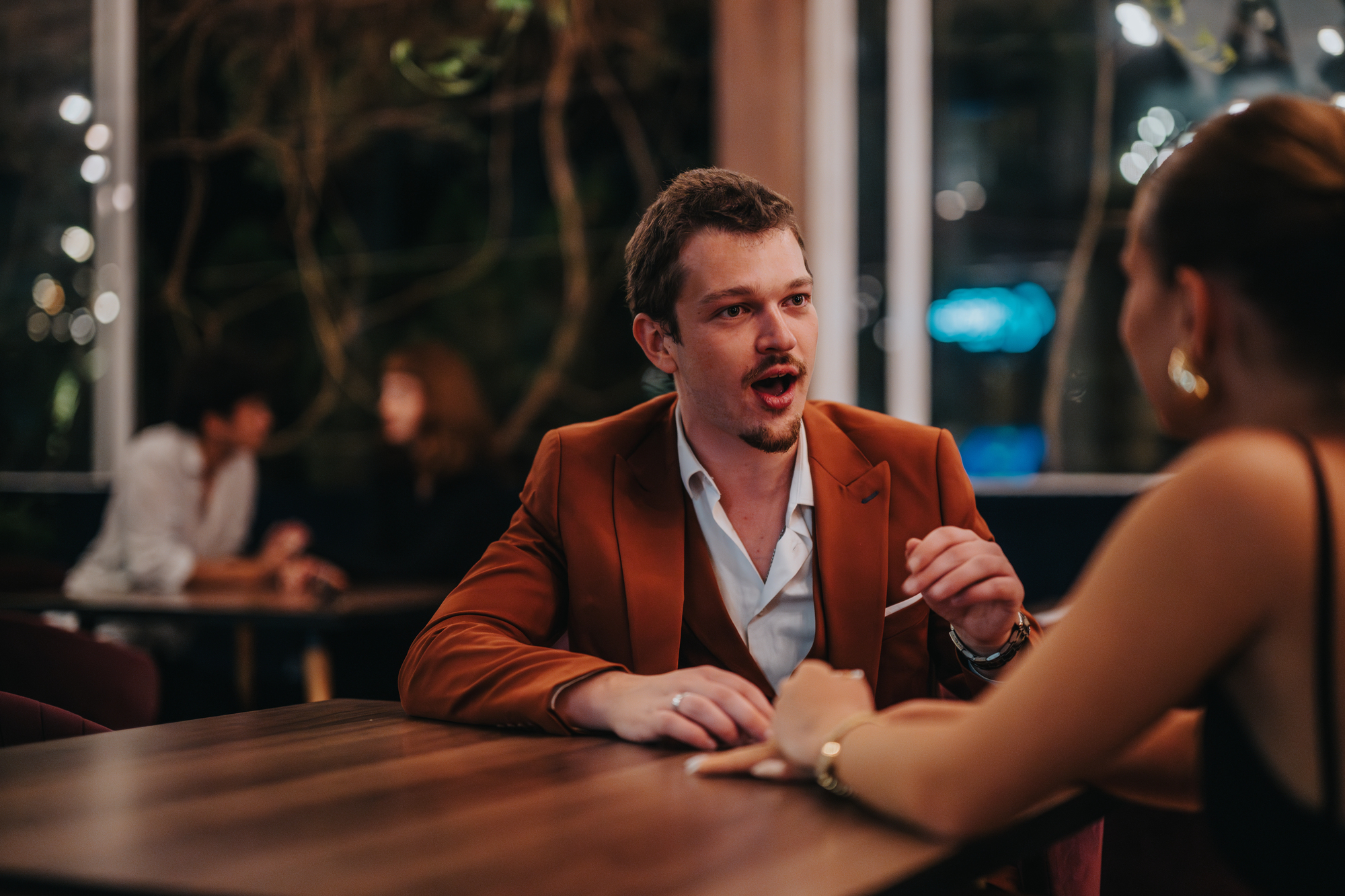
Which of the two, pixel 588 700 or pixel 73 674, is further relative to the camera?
pixel 73 674

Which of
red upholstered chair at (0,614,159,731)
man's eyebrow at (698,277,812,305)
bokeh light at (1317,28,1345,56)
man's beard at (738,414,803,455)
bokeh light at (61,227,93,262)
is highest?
bokeh light at (1317,28,1345,56)

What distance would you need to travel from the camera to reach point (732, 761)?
117cm

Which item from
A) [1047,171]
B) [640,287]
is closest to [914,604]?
[640,287]

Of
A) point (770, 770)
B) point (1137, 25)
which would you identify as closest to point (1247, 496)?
point (770, 770)

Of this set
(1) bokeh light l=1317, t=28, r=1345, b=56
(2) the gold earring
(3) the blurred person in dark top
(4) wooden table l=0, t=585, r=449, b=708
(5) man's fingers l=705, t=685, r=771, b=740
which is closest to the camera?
(2) the gold earring

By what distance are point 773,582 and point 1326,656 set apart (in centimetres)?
91

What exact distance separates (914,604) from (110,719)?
1.38 meters

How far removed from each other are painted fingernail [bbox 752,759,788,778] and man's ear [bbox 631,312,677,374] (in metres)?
0.84

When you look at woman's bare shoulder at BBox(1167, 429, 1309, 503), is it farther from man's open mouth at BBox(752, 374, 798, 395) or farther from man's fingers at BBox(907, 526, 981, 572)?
man's open mouth at BBox(752, 374, 798, 395)

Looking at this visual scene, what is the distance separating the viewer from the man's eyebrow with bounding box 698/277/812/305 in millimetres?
1750

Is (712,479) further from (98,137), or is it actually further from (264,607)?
(98,137)

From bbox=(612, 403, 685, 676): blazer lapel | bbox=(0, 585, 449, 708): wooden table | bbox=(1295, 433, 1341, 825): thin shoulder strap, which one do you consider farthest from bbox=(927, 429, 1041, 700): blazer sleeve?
bbox=(0, 585, 449, 708): wooden table

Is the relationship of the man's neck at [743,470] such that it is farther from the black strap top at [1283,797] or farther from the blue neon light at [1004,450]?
the blue neon light at [1004,450]

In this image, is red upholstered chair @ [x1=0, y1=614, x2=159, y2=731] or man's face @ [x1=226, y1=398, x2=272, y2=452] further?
man's face @ [x1=226, y1=398, x2=272, y2=452]
